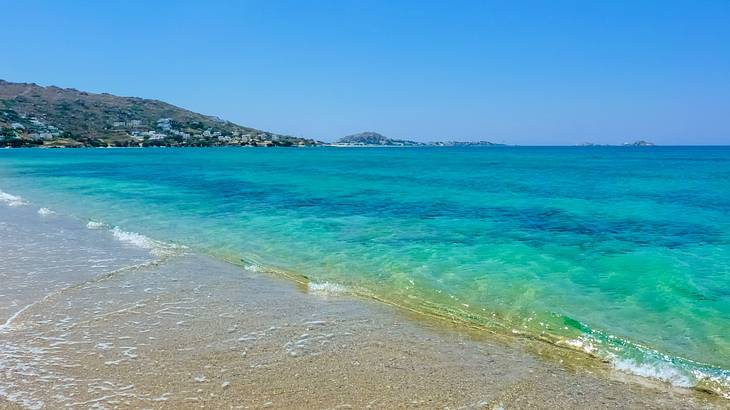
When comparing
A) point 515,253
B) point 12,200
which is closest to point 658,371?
point 515,253

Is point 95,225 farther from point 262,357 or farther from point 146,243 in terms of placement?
point 262,357

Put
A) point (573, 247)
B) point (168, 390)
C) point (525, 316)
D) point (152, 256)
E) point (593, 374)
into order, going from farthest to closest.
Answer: point (573, 247) < point (152, 256) < point (525, 316) < point (593, 374) < point (168, 390)

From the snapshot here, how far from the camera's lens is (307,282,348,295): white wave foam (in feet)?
38.4

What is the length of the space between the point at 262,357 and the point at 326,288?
4.22 metres

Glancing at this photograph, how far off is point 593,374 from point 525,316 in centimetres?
264

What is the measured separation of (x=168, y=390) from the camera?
265 inches

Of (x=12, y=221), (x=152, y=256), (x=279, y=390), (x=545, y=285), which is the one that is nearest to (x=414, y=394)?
(x=279, y=390)

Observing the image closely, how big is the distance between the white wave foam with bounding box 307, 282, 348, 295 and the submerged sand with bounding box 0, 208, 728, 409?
8cm

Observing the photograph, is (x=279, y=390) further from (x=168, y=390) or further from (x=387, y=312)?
(x=387, y=312)

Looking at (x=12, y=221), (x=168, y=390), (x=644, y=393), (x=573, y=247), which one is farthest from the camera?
(x=12, y=221)

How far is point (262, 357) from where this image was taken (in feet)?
25.9

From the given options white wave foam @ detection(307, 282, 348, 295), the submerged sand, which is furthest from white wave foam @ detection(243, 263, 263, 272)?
white wave foam @ detection(307, 282, 348, 295)

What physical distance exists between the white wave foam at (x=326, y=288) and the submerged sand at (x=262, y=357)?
79 millimetres

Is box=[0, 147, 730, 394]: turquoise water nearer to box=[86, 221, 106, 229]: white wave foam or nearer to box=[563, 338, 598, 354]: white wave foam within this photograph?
box=[563, 338, 598, 354]: white wave foam
